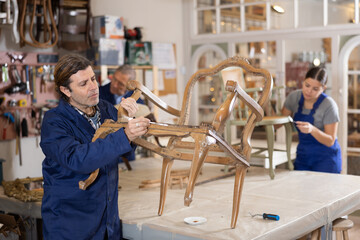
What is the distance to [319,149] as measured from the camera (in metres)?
4.27

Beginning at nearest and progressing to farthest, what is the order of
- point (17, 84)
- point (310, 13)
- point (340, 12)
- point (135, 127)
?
point (135, 127), point (17, 84), point (340, 12), point (310, 13)

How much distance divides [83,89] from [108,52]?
3.60 metres

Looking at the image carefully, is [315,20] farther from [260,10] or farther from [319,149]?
[319,149]

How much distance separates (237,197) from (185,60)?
5105mm

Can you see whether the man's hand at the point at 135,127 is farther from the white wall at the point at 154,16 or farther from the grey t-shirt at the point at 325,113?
the white wall at the point at 154,16

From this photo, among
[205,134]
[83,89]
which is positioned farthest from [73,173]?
[205,134]

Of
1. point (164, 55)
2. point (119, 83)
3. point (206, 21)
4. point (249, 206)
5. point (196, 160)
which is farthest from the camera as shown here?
point (206, 21)

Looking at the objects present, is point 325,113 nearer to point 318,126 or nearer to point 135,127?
point 318,126

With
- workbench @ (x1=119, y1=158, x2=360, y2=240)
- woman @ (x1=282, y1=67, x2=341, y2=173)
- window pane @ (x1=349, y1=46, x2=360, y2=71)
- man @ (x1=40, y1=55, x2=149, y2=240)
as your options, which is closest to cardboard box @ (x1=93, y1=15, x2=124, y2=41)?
workbench @ (x1=119, y1=158, x2=360, y2=240)

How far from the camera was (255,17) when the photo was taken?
679 centimetres

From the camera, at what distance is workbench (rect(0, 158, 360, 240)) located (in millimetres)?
2664

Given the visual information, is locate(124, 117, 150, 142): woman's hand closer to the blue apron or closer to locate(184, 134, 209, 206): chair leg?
locate(184, 134, 209, 206): chair leg

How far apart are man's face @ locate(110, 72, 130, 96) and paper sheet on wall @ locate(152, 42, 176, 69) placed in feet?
7.07

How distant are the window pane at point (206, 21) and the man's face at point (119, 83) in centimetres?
284
